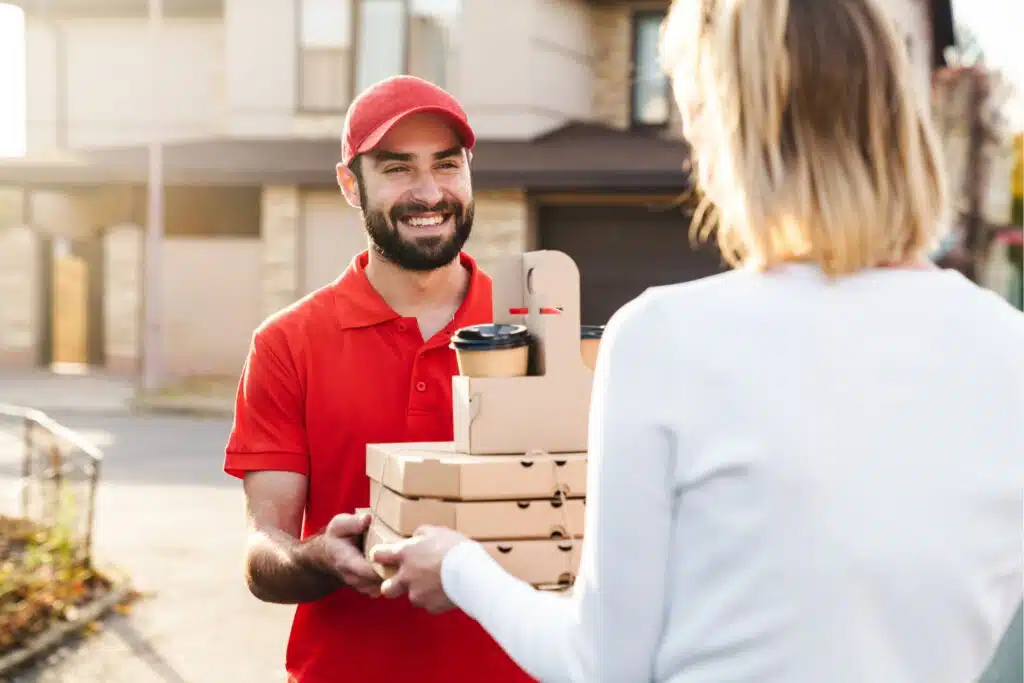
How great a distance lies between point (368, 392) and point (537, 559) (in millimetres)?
747

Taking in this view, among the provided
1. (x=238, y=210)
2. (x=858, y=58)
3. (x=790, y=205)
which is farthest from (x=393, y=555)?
(x=238, y=210)

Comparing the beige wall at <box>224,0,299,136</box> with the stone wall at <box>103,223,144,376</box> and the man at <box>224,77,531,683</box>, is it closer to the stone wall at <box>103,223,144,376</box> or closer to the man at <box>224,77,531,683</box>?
the stone wall at <box>103,223,144,376</box>

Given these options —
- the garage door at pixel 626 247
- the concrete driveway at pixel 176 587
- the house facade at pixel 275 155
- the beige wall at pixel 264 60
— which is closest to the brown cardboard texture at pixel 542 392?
the concrete driveway at pixel 176 587

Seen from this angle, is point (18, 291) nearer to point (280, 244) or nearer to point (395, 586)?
point (280, 244)

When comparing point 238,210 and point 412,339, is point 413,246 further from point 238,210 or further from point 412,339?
point 238,210

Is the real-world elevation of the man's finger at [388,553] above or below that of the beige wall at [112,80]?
below

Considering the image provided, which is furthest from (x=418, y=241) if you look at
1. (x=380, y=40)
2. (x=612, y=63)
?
(x=612, y=63)

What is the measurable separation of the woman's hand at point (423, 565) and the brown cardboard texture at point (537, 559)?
0.08m

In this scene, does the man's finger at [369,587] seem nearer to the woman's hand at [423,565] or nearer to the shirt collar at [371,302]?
the woman's hand at [423,565]

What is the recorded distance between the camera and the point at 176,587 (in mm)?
8812

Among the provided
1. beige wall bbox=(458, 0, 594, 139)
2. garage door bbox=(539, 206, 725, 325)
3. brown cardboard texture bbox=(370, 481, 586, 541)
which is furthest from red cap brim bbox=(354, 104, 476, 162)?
beige wall bbox=(458, 0, 594, 139)

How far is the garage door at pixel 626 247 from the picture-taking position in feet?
74.9

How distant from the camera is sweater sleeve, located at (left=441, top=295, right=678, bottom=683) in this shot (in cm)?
161

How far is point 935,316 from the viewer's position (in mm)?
1664
